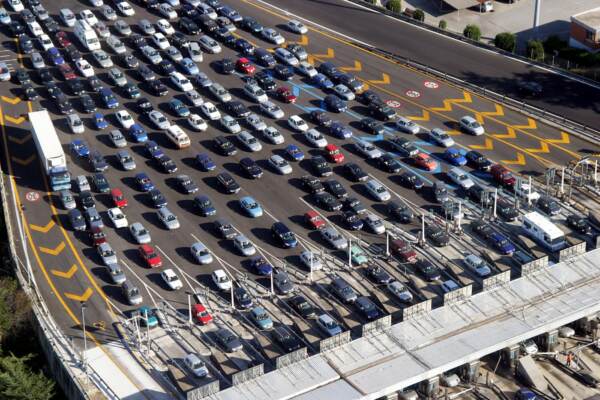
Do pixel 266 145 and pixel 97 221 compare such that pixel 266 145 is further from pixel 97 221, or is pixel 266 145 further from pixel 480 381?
pixel 480 381

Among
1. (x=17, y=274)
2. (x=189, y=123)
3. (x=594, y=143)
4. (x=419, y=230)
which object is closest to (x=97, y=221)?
(x=17, y=274)

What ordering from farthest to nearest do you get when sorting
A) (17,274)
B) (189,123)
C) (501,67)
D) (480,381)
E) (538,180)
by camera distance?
1. (501,67)
2. (189,123)
3. (538,180)
4. (17,274)
5. (480,381)

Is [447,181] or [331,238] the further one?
[447,181]

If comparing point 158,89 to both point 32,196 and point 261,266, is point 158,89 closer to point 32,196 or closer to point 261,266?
point 32,196

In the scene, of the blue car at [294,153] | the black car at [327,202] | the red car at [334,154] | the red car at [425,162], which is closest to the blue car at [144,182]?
the blue car at [294,153]

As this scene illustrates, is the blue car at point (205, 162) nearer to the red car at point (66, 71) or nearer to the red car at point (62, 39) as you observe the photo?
the red car at point (66, 71)

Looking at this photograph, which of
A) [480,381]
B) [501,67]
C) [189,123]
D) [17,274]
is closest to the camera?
[480,381]
